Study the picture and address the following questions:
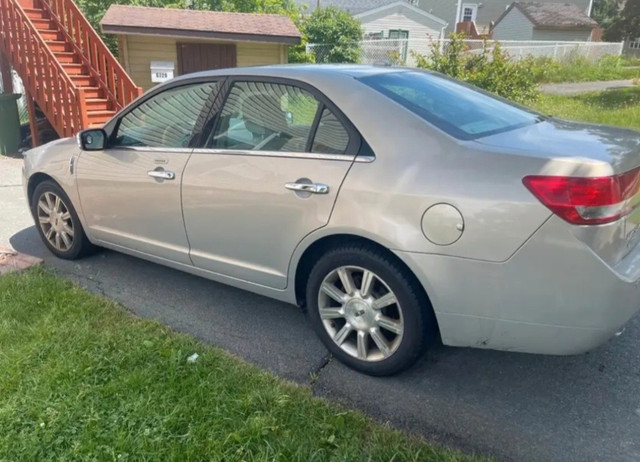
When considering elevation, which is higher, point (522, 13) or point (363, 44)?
point (522, 13)

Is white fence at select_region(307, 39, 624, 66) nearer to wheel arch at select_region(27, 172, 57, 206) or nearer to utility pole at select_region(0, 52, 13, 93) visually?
utility pole at select_region(0, 52, 13, 93)

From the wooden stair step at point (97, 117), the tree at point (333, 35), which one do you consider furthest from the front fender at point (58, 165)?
the tree at point (333, 35)

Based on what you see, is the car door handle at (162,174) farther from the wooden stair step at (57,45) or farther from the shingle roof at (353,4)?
the shingle roof at (353,4)

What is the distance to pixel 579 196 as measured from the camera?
215 centimetres

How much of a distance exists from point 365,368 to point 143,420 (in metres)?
1.16

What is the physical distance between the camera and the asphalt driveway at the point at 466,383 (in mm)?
2375

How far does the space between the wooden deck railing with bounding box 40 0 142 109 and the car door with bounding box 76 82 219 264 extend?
6.06m

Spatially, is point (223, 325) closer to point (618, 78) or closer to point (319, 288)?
point (319, 288)

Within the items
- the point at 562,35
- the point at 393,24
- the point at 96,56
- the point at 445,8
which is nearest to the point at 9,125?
the point at 96,56

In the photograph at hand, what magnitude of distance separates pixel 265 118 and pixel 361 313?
131 cm

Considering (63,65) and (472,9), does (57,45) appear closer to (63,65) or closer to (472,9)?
(63,65)

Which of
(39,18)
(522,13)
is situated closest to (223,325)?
(39,18)

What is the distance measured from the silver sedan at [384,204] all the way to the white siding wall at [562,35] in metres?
35.6

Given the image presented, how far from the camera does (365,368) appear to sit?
9.29 feet
